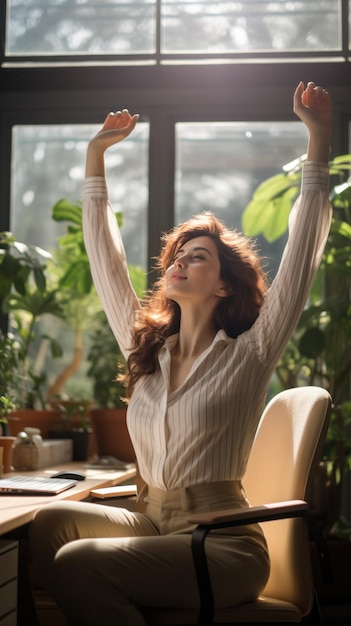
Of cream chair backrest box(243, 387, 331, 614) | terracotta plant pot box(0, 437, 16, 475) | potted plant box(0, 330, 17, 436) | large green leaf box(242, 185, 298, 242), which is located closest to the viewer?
cream chair backrest box(243, 387, 331, 614)

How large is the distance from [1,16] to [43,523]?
300cm

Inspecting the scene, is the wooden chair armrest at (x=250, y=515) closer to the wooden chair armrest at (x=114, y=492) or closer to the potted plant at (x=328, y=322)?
the wooden chair armrest at (x=114, y=492)

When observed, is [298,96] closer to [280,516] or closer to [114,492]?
[280,516]

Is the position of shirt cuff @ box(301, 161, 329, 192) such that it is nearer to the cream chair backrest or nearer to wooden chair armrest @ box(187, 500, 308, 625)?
the cream chair backrest

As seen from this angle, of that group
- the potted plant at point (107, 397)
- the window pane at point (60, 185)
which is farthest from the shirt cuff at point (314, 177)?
the window pane at point (60, 185)

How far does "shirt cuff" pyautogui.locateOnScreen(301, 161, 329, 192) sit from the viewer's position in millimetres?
2219

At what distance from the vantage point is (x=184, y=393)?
88.8 inches

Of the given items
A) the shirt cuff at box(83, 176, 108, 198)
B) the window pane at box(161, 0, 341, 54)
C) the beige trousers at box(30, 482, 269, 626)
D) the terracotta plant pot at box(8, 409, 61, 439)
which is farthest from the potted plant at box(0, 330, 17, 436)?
the window pane at box(161, 0, 341, 54)

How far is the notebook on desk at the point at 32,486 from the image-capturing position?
7.66ft

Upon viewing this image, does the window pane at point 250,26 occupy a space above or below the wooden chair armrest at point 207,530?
above

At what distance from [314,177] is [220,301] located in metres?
0.46

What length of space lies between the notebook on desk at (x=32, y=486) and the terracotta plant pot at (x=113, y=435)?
1104 mm

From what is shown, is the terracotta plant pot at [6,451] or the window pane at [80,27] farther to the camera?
the window pane at [80,27]

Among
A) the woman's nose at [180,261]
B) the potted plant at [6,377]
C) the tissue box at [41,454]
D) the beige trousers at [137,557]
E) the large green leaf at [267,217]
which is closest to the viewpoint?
the beige trousers at [137,557]
